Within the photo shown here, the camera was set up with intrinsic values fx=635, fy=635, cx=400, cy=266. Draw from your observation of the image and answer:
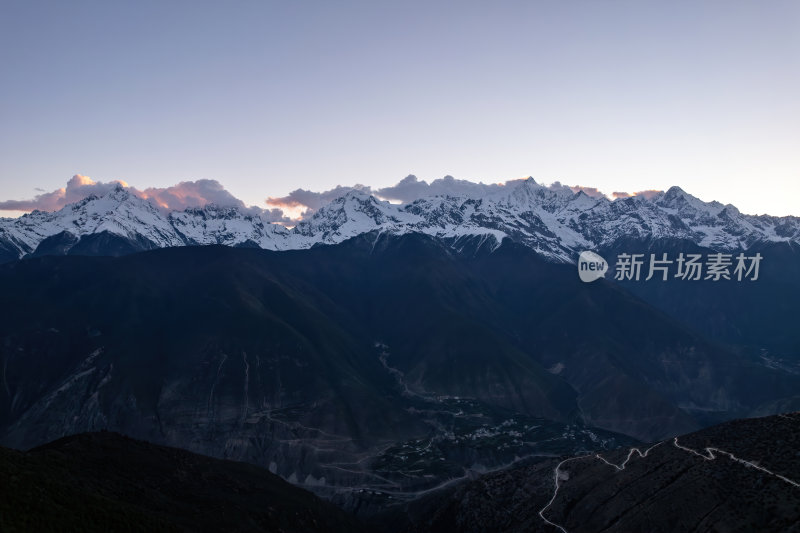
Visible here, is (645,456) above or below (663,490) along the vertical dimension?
above

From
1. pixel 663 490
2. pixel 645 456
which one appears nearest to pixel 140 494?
pixel 663 490

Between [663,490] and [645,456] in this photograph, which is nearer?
[663,490]

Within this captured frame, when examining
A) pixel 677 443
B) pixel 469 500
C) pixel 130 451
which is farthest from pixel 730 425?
pixel 130 451

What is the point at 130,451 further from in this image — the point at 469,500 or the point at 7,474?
the point at 469,500

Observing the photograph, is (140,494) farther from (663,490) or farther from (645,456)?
(645,456)

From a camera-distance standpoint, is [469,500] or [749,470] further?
[469,500]

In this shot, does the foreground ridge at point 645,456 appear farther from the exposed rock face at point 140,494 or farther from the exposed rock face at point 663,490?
the exposed rock face at point 140,494

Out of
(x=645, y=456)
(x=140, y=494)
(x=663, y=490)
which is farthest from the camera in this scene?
(x=645, y=456)

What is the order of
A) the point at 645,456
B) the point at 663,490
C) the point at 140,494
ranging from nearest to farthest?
the point at 663,490 < the point at 140,494 < the point at 645,456

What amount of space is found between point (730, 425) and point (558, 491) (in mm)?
32275

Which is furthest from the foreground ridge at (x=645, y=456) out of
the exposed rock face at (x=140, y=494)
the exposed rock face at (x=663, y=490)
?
the exposed rock face at (x=140, y=494)

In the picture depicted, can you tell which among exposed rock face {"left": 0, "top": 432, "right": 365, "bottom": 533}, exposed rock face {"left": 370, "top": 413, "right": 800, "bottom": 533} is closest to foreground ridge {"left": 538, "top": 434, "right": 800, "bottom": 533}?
exposed rock face {"left": 370, "top": 413, "right": 800, "bottom": 533}

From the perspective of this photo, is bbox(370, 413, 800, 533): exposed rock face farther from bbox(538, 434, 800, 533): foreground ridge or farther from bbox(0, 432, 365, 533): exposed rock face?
bbox(0, 432, 365, 533): exposed rock face

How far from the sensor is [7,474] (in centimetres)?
8338
